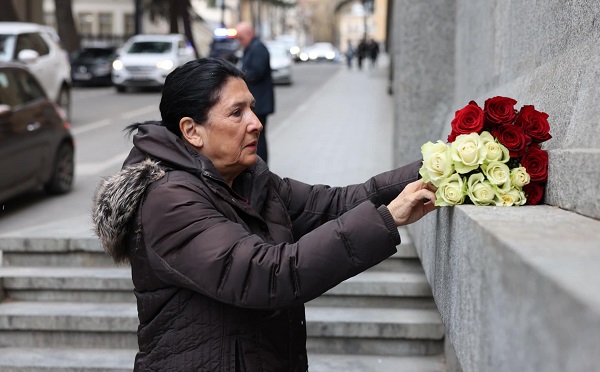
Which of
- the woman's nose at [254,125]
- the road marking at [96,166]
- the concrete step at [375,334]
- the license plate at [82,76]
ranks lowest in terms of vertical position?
the license plate at [82,76]

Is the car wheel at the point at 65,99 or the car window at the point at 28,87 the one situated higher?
the car window at the point at 28,87

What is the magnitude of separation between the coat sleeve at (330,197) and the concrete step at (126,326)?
88.4 inches

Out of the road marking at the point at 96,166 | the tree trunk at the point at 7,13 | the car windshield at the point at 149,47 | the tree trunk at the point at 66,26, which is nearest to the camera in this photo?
the road marking at the point at 96,166

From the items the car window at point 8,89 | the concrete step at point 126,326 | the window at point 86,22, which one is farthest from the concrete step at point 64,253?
the window at point 86,22

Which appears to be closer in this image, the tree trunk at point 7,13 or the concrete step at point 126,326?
the concrete step at point 126,326

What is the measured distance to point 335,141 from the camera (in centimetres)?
1281

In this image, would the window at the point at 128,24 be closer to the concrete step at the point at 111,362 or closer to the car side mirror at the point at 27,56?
the car side mirror at the point at 27,56

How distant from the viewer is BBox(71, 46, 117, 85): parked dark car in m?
30.3

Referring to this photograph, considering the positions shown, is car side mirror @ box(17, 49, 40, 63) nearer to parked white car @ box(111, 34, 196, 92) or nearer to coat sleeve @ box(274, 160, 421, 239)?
parked white car @ box(111, 34, 196, 92)

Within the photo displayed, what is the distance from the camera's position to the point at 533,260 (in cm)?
147

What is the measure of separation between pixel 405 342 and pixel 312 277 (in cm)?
310

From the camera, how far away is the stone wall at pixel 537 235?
1316mm

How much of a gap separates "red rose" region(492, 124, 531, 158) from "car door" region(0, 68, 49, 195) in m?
6.92

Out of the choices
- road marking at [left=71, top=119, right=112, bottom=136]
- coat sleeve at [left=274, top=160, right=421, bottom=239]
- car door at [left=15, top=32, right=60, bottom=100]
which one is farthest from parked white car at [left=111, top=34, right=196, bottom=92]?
coat sleeve at [left=274, top=160, right=421, bottom=239]
